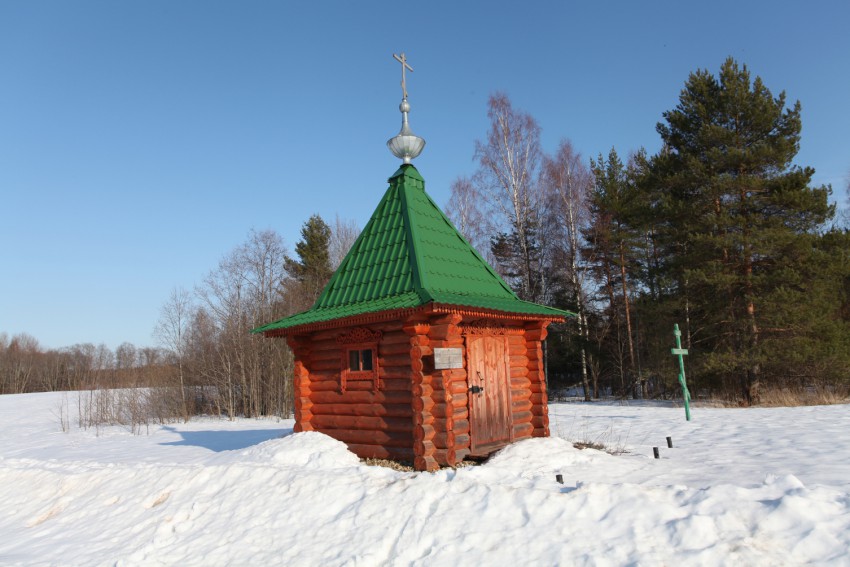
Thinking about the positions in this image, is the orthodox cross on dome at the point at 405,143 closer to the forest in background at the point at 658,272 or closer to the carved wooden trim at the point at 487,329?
the carved wooden trim at the point at 487,329

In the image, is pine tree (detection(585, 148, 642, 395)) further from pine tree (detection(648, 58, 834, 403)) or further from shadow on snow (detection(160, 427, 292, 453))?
shadow on snow (detection(160, 427, 292, 453))

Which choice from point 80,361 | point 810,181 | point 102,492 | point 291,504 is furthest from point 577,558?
point 80,361

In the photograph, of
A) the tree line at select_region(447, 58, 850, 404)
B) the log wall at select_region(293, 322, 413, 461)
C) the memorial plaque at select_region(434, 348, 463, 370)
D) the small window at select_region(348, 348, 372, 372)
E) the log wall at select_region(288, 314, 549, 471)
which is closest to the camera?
the memorial plaque at select_region(434, 348, 463, 370)

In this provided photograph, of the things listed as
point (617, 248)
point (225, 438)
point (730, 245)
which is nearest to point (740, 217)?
point (730, 245)

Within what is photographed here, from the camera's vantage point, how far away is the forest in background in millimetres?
16906

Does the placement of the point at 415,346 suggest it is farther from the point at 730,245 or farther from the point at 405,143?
the point at 730,245

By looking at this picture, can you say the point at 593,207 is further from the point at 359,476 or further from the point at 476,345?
the point at 359,476

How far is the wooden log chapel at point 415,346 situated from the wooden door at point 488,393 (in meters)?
0.02

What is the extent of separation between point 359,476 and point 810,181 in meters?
17.9

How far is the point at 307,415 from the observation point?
33.2 feet

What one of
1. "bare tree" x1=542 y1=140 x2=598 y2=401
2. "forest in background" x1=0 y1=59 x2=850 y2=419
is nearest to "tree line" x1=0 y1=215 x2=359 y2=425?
"forest in background" x1=0 y1=59 x2=850 y2=419

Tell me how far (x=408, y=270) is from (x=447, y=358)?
1.81 metres

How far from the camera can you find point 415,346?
8.12 m

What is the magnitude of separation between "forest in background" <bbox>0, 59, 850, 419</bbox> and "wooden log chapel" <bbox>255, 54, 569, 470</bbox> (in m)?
10.5
